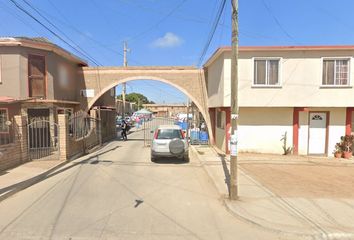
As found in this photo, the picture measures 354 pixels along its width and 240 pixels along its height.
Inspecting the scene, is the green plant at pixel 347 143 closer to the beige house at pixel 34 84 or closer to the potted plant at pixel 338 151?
the potted plant at pixel 338 151

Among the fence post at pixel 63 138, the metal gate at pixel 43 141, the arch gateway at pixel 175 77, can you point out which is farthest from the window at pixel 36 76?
the fence post at pixel 63 138

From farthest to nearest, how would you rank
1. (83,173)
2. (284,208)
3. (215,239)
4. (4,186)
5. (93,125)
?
(93,125) → (83,173) → (4,186) → (284,208) → (215,239)

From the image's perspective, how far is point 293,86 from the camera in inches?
524

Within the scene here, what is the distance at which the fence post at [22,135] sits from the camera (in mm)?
10625

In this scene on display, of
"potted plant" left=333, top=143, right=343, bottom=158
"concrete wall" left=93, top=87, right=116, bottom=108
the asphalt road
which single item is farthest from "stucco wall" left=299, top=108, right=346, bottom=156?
"concrete wall" left=93, top=87, right=116, bottom=108

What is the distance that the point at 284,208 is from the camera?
620 cm

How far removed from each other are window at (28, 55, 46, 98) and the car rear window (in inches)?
310

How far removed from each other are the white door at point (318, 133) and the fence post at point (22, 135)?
1346 centimetres

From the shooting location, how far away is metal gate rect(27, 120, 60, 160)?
1212 centimetres

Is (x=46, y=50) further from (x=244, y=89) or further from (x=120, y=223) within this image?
(x=120, y=223)

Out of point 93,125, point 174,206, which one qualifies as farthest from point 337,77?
point 93,125

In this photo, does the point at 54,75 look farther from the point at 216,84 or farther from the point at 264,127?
the point at 264,127

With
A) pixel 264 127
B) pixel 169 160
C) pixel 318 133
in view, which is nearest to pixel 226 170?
pixel 169 160

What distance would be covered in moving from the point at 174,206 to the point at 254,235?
211 cm
